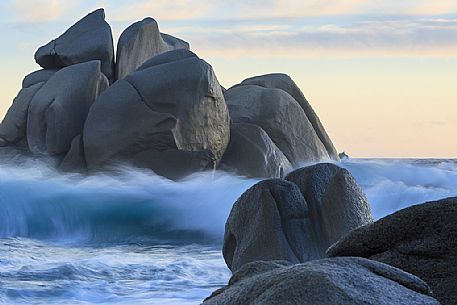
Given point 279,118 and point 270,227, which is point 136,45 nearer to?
point 279,118

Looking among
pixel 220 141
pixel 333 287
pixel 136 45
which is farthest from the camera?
pixel 136 45

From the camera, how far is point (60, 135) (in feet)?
59.6

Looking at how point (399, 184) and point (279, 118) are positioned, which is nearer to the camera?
point (279, 118)

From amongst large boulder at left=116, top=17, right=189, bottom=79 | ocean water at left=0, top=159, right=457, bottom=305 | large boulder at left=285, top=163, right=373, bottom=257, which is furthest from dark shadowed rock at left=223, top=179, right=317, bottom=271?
large boulder at left=116, top=17, right=189, bottom=79

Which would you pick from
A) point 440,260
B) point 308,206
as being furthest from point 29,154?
point 440,260

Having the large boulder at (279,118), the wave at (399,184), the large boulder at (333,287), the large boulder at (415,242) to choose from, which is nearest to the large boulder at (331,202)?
the large boulder at (415,242)

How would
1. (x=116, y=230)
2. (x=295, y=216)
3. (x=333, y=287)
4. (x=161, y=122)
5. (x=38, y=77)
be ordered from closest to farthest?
1. (x=333, y=287)
2. (x=295, y=216)
3. (x=116, y=230)
4. (x=161, y=122)
5. (x=38, y=77)

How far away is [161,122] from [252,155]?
2.09 meters

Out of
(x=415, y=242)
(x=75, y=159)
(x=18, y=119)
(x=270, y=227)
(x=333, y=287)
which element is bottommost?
(x=75, y=159)

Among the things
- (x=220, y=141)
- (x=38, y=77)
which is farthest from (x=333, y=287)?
(x=38, y=77)

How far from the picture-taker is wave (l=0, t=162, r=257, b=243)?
15273 mm

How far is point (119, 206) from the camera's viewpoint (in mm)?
16391

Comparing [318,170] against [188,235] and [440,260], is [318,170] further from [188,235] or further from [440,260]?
[188,235]

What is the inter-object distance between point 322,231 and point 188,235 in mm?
7010
